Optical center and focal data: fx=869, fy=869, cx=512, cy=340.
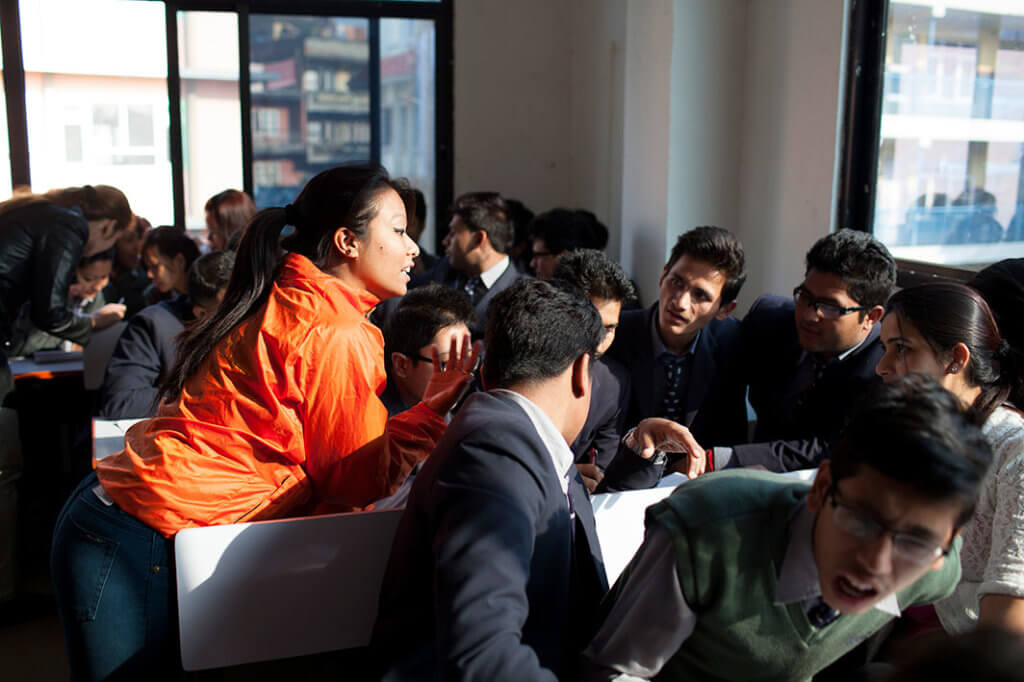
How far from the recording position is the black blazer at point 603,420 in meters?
2.53

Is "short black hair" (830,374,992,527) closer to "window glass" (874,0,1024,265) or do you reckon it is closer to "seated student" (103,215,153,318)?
"window glass" (874,0,1024,265)

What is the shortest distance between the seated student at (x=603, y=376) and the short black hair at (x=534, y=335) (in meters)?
1.03

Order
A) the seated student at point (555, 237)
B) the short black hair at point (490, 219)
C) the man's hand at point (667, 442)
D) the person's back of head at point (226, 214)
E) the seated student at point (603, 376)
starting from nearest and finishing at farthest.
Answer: the man's hand at point (667, 442) → the seated student at point (603, 376) → the short black hair at point (490, 219) → the seated student at point (555, 237) → the person's back of head at point (226, 214)

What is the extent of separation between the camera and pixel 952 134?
3119 millimetres

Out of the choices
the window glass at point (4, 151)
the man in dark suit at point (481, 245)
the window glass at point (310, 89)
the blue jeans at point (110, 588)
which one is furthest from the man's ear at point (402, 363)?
the window glass at point (310, 89)

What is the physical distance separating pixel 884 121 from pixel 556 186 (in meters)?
2.88

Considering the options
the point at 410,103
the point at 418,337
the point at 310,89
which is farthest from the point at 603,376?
the point at 310,89

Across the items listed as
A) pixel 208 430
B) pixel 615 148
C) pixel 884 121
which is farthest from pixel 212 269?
pixel 615 148

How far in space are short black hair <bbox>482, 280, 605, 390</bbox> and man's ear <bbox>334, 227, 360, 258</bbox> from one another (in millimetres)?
466

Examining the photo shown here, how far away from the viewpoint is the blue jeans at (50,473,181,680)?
5.42 feet

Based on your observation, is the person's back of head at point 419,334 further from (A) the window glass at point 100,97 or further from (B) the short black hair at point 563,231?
(A) the window glass at point 100,97

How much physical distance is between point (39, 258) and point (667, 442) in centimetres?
267

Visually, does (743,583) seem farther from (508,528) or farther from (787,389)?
(787,389)

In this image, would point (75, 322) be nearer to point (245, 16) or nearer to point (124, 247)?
point (124, 247)
